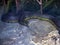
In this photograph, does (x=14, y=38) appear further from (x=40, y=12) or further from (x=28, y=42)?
(x=40, y=12)

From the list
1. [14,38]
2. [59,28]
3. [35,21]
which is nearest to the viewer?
[14,38]

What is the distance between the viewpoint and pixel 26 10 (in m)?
4.87

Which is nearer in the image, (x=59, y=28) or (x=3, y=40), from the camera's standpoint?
(x=3, y=40)

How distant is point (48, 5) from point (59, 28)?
1226 millimetres

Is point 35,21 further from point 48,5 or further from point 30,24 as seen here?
point 48,5

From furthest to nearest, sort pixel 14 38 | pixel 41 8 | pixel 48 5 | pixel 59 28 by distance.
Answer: pixel 48 5, pixel 41 8, pixel 59 28, pixel 14 38

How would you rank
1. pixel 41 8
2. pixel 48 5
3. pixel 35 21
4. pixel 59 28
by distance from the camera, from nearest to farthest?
pixel 59 28 → pixel 35 21 → pixel 41 8 → pixel 48 5

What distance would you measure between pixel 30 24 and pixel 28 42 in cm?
79

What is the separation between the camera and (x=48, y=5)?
4.80m

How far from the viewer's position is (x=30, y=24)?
3902 millimetres

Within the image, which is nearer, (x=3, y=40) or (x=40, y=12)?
(x=3, y=40)

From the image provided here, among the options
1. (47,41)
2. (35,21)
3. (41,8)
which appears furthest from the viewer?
(41,8)

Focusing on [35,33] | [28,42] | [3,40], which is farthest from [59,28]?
[3,40]

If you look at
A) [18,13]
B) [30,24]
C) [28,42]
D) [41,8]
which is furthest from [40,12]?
[28,42]
